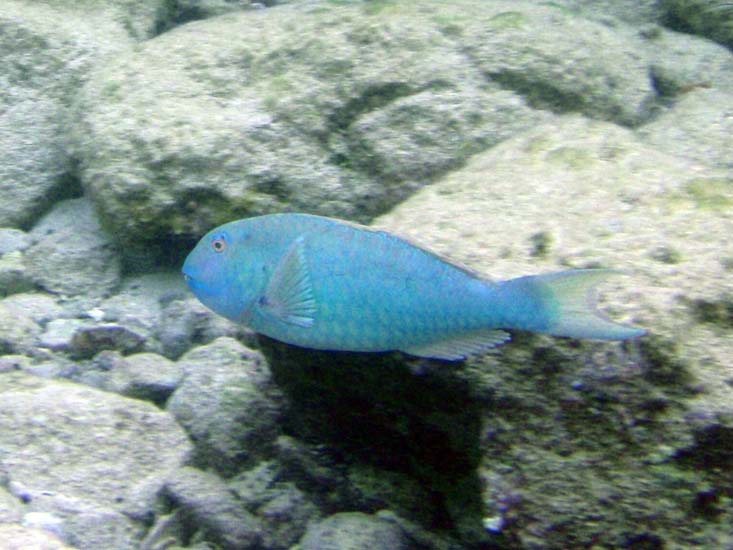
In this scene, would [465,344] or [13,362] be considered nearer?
[465,344]

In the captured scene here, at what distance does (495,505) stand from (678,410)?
0.61 metres

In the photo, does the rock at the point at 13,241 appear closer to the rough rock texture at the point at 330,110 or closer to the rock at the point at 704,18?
the rough rock texture at the point at 330,110

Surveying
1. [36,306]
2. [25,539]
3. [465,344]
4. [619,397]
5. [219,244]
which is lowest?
[36,306]

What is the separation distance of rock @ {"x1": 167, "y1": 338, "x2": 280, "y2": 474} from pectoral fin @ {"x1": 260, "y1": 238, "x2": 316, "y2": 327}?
3.84ft

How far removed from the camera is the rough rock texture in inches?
153

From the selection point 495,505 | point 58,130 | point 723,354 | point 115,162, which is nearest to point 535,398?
point 495,505

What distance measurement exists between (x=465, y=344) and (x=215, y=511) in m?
1.31

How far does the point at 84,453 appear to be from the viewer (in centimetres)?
288

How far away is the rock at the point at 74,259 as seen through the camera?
4.45 m

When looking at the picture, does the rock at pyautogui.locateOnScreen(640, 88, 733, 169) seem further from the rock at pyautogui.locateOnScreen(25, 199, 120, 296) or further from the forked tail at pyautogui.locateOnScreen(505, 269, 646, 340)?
the rock at pyautogui.locateOnScreen(25, 199, 120, 296)

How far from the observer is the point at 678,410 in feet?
6.88

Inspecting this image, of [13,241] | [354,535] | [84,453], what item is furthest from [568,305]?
[13,241]

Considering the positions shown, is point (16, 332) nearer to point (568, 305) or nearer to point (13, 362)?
point (13, 362)

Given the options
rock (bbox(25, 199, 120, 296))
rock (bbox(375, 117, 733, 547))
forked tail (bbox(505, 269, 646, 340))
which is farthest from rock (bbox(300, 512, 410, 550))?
rock (bbox(25, 199, 120, 296))
